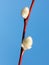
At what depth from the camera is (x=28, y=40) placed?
0.34 metres

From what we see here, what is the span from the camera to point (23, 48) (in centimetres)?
35

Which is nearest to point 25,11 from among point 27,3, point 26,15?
point 26,15

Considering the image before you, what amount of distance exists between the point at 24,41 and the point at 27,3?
1.90ft

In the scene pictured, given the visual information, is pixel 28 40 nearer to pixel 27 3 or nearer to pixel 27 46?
pixel 27 46

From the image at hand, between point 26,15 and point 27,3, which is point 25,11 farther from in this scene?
point 27,3

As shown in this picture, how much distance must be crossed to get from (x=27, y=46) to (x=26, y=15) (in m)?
0.06

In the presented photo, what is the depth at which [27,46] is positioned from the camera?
1.12 feet

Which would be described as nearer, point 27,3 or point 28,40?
point 28,40

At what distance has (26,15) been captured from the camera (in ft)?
1.16

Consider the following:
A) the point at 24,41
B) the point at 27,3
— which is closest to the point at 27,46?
the point at 24,41

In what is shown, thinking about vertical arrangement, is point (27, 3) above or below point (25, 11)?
below

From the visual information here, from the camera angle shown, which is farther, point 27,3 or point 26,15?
point 27,3

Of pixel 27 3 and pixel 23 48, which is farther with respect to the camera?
pixel 27 3
